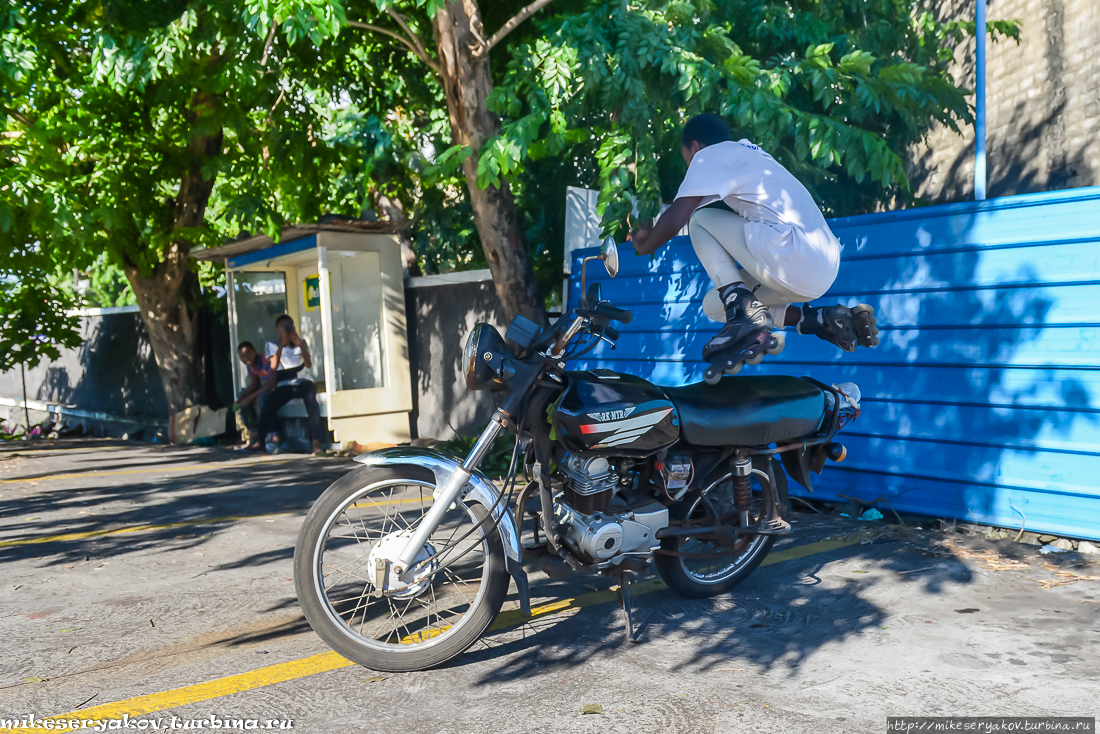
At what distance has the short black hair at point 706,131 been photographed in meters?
4.24

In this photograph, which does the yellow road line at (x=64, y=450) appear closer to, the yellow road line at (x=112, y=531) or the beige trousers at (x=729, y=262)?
the yellow road line at (x=112, y=531)

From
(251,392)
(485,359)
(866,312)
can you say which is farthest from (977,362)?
(251,392)

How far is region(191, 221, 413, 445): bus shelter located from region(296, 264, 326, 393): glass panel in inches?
1.9

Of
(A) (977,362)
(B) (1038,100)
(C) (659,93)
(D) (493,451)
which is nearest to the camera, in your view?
(A) (977,362)

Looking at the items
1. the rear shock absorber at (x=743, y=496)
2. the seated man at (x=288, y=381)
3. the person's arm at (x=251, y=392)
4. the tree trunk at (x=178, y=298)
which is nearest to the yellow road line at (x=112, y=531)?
the rear shock absorber at (x=743, y=496)

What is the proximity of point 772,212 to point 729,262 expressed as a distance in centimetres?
32

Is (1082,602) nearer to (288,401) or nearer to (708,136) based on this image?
(708,136)

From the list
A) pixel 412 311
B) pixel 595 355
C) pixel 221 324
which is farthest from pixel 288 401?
pixel 595 355

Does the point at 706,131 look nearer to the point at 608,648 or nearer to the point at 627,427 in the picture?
the point at 627,427

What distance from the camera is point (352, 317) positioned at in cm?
1073

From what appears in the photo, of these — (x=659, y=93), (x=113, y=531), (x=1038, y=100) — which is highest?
(x=1038, y=100)

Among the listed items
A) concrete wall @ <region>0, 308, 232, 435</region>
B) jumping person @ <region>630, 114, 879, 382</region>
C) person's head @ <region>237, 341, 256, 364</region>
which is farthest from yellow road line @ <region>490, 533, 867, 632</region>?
concrete wall @ <region>0, 308, 232, 435</region>

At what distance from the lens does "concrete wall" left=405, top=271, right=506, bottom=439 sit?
949 cm

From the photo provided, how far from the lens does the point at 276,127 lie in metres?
9.61
